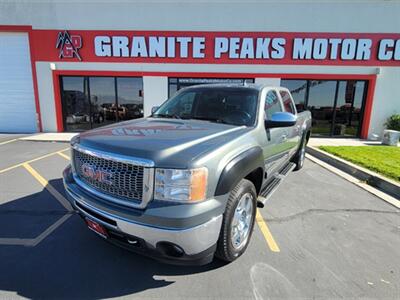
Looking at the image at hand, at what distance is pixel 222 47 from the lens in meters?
10.8

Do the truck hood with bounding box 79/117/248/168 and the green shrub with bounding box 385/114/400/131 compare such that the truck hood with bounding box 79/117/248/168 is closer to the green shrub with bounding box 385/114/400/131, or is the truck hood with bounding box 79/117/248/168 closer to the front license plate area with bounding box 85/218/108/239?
the front license plate area with bounding box 85/218/108/239

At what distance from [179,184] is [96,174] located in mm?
931

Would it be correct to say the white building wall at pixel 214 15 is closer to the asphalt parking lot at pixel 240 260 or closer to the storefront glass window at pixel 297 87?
the storefront glass window at pixel 297 87

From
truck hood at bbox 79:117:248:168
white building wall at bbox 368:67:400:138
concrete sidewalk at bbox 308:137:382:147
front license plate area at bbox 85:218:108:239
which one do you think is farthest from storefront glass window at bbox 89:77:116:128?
white building wall at bbox 368:67:400:138

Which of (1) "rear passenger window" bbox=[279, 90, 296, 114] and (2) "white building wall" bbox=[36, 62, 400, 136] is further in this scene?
(2) "white building wall" bbox=[36, 62, 400, 136]

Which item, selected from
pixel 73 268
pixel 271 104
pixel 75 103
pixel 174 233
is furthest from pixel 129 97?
pixel 174 233

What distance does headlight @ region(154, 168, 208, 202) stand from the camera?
2.01m

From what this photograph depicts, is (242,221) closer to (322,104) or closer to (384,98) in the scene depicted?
(322,104)

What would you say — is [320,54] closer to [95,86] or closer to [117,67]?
[117,67]

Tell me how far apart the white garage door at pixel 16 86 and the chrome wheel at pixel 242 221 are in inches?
499

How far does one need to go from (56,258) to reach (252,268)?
2.15m

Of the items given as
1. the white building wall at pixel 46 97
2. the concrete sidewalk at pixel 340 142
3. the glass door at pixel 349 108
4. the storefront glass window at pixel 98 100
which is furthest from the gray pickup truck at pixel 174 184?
the white building wall at pixel 46 97

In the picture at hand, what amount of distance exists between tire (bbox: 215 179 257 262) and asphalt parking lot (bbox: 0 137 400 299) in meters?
0.19

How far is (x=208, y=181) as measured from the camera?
210 centimetres
